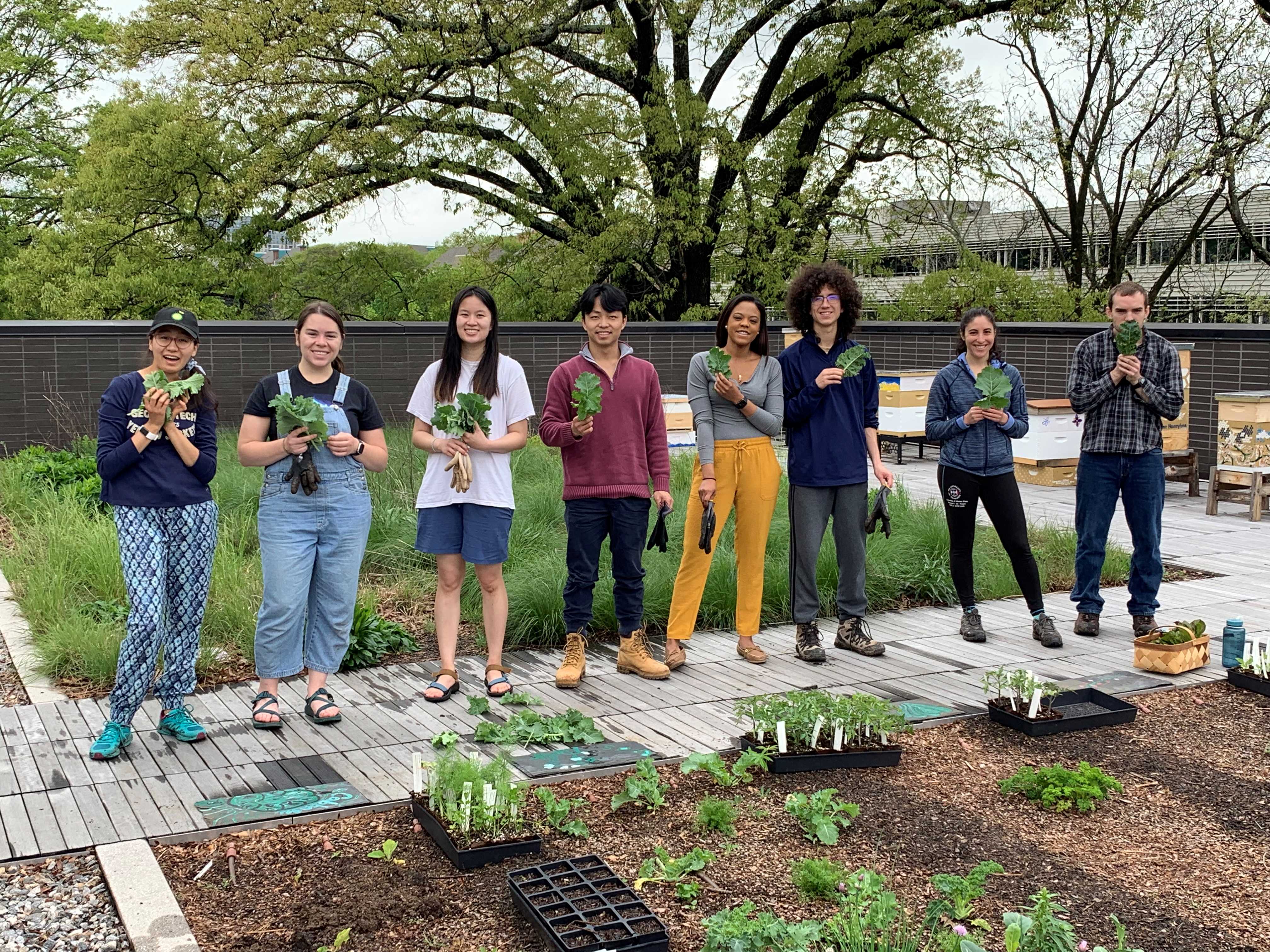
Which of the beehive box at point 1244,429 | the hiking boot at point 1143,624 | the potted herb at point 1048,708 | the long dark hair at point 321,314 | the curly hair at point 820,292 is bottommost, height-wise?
the potted herb at point 1048,708

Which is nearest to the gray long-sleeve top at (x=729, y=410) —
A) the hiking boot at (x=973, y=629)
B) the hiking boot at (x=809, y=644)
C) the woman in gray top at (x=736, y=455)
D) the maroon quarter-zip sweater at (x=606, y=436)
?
the woman in gray top at (x=736, y=455)

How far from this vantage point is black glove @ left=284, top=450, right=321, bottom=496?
498cm

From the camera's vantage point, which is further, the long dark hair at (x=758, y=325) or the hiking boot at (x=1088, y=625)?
the hiking boot at (x=1088, y=625)

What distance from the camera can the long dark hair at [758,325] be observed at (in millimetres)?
6215

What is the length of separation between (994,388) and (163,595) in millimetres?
4222

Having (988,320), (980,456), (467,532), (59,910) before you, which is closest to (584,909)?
(59,910)

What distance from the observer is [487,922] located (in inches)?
136

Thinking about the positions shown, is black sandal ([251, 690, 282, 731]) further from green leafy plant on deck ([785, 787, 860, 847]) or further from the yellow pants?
green leafy plant on deck ([785, 787, 860, 847])

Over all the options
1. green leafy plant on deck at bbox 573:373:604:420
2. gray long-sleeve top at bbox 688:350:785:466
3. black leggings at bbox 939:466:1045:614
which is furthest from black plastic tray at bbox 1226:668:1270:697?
green leafy plant on deck at bbox 573:373:604:420

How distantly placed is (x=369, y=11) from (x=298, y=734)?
16.0m

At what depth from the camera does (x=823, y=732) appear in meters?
4.82

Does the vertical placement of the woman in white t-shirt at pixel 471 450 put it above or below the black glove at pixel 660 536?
above

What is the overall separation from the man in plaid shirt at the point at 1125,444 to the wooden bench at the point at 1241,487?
4789 mm

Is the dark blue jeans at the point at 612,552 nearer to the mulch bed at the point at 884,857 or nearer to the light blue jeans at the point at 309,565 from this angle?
the light blue jeans at the point at 309,565
